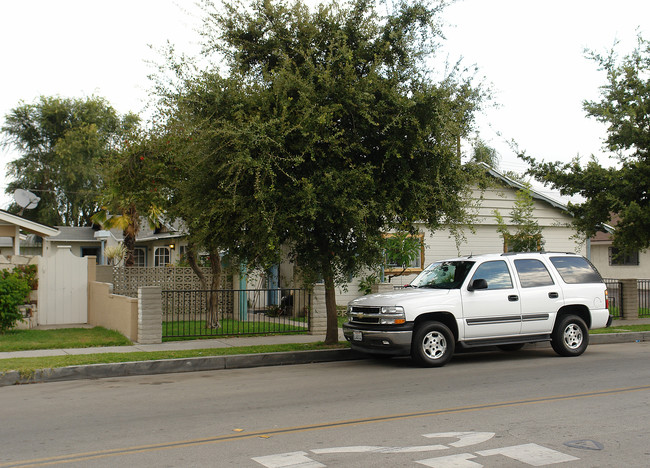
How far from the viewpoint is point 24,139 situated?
153 ft

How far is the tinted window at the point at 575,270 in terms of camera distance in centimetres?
1253

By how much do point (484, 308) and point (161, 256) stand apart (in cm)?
2228

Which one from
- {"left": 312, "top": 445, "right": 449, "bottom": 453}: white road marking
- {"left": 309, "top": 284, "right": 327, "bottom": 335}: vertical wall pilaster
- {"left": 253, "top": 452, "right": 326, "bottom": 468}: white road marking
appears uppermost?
{"left": 309, "top": 284, "right": 327, "bottom": 335}: vertical wall pilaster

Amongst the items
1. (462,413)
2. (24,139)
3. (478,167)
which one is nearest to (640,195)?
(478,167)

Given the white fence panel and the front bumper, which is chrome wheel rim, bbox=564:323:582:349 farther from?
the white fence panel

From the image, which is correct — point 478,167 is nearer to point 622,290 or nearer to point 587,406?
point 587,406

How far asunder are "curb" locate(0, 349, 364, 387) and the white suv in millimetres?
886

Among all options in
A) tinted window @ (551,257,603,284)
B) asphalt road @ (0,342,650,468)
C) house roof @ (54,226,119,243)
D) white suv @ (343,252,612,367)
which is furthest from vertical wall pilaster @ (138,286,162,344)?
house roof @ (54,226,119,243)

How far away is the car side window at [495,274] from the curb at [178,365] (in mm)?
2975

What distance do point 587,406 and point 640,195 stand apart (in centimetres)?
1247

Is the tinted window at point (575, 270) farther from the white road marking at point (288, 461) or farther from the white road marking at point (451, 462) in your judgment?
the white road marking at point (288, 461)

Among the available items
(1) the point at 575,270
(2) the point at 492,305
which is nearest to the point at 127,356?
(2) the point at 492,305

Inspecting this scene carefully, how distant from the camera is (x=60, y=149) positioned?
4347 cm

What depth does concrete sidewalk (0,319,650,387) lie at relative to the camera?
10211 millimetres
